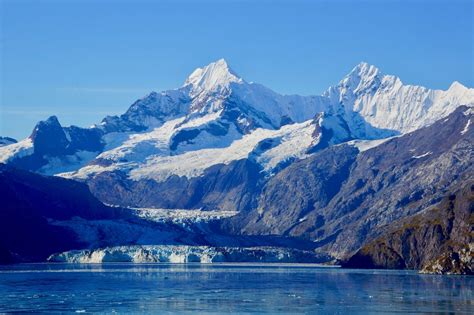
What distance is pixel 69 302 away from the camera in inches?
7712

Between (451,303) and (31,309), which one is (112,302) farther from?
(451,303)

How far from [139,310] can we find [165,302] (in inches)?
672

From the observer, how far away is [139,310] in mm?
181000

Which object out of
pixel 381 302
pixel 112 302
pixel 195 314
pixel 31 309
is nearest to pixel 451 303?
pixel 381 302

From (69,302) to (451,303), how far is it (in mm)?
67293

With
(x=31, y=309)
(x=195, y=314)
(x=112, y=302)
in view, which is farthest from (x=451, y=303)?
(x=31, y=309)

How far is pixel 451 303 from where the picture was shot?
193m

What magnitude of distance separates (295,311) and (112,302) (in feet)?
115

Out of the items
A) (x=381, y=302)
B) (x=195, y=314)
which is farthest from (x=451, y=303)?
(x=195, y=314)

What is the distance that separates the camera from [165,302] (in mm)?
197750

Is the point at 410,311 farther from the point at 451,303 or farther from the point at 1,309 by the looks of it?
the point at 1,309

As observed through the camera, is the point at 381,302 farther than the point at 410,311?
Yes

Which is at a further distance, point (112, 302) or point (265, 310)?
point (112, 302)

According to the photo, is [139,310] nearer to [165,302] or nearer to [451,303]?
[165,302]
